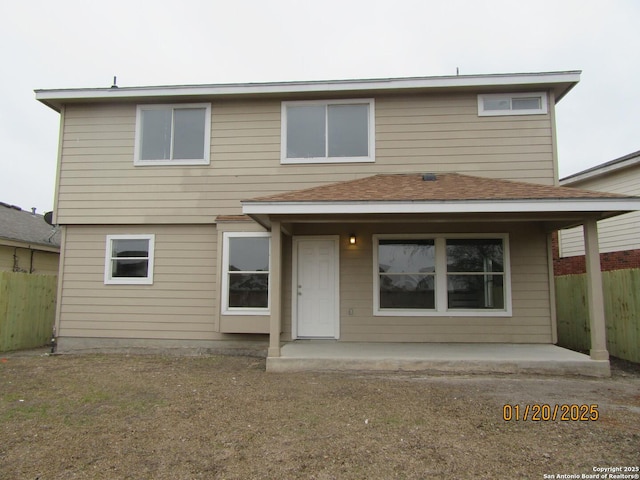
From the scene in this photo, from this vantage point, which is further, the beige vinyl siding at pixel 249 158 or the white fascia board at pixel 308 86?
the beige vinyl siding at pixel 249 158

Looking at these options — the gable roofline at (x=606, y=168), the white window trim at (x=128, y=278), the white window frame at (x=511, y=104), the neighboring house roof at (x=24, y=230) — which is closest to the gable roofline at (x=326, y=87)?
the white window frame at (x=511, y=104)

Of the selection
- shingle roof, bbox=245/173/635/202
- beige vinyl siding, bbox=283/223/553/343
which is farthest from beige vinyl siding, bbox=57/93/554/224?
beige vinyl siding, bbox=283/223/553/343

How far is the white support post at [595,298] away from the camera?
615cm

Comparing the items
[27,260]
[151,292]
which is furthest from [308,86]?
[27,260]

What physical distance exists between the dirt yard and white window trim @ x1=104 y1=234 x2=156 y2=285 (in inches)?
88.1

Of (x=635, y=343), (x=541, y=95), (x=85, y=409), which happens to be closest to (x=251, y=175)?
(x=85, y=409)

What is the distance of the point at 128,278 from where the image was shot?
827 cm

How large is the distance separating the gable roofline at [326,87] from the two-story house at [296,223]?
29mm

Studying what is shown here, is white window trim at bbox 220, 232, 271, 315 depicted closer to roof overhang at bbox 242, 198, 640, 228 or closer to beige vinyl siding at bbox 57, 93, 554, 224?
beige vinyl siding at bbox 57, 93, 554, 224

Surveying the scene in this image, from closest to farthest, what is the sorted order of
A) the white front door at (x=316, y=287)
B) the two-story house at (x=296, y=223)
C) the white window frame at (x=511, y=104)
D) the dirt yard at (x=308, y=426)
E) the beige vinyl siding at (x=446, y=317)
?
the dirt yard at (x=308, y=426) < the beige vinyl siding at (x=446, y=317) < the two-story house at (x=296, y=223) < the white front door at (x=316, y=287) < the white window frame at (x=511, y=104)

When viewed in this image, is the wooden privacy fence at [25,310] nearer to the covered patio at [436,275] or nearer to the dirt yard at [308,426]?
the dirt yard at [308,426]

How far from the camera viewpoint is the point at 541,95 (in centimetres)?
799

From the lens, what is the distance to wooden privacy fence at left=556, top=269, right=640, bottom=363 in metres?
6.98

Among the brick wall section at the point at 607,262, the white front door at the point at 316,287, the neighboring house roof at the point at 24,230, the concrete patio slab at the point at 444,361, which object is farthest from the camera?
the neighboring house roof at the point at 24,230
